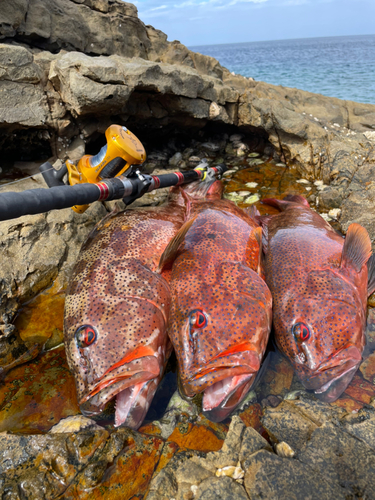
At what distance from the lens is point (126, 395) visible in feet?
8.24

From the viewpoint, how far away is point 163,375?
2926 mm

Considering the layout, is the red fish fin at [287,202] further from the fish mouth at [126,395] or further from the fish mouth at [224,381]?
the fish mouth at [126,395]

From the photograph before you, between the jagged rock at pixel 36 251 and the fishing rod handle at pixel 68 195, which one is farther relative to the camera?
the jagged rock at pixel 36 251

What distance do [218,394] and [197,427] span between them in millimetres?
309

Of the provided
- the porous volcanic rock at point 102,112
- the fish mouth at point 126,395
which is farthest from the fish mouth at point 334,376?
the porous volcanic rock at point 102,112

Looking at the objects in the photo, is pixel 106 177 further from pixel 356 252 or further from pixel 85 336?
pixel 356 252

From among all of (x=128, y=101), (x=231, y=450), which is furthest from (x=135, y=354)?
(x=128, y=101)

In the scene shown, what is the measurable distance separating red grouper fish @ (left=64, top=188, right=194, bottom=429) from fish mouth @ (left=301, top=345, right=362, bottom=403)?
1320 millimetres

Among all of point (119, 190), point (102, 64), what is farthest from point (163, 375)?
point (102, 64)

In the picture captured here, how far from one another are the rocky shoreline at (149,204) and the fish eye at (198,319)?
67 centimetres

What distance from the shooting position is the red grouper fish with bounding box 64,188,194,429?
8.03 ft

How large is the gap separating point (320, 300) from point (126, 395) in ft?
6.28

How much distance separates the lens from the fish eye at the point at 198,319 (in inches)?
104

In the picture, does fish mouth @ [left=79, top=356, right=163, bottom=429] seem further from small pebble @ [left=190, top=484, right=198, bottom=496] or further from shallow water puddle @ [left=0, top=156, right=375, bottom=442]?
small pebble @ [left=190, top=484, right=198, bottom=496]
